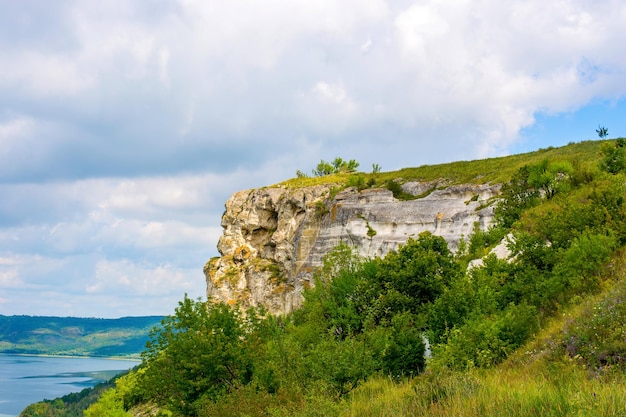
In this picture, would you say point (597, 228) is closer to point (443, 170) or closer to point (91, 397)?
point (443, 170)

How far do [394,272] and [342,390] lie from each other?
56.1 feet

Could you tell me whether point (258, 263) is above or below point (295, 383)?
above

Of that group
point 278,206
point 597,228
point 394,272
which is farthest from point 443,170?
point 597,228

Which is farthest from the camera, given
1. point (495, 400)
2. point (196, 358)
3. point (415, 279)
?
point (415, 279)

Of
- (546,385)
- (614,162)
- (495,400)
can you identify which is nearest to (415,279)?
(614,162)

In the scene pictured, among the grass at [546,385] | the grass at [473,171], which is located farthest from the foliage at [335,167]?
the grass at [546,385]

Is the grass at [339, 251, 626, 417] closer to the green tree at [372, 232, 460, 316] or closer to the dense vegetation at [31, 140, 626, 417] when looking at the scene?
the dense vegetation at [31, 140, 626, 417]

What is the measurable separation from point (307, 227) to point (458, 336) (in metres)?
50.4

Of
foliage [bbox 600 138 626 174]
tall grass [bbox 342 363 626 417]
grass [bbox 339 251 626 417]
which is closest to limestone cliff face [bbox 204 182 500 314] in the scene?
foliage [bbox 600 138 626 174]

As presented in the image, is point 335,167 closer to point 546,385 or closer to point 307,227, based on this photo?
point 307,227

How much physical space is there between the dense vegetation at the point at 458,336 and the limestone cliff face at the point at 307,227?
12.4 m

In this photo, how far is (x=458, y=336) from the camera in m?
19.0

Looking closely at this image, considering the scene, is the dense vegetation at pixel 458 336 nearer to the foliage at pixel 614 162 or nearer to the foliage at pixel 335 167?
the foliage at pixel 614 162

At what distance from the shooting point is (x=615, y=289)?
47.5ft
